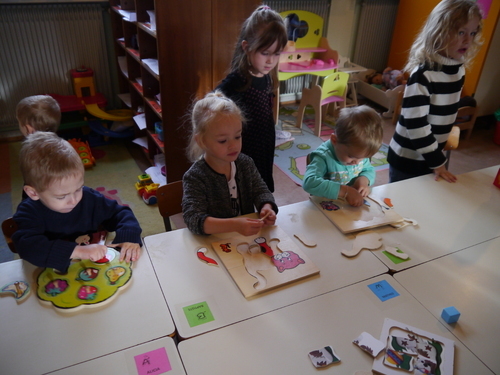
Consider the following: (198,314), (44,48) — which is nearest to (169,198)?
(198,314)

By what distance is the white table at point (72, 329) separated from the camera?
33.3 inches

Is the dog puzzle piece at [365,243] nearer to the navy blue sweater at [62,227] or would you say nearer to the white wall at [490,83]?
the navy blue sweater at [62,227]

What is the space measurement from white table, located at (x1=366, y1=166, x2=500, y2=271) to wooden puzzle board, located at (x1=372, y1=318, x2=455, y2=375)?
0.79 feet

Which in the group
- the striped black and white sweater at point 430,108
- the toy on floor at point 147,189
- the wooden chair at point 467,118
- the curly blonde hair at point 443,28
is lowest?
the toy on floor at point 147,189

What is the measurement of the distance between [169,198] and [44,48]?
8.07 ft

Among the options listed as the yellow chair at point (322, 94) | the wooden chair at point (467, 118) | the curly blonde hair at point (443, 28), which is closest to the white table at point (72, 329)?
the curly blonde hair at point (443, 28)

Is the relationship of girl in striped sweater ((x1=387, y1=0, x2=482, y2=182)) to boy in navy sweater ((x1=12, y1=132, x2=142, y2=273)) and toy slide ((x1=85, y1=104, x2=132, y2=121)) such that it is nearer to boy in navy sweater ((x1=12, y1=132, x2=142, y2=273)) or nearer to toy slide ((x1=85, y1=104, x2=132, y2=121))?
boy in navy sweater ((x1=12, y1=132, x2=142, y2=273))

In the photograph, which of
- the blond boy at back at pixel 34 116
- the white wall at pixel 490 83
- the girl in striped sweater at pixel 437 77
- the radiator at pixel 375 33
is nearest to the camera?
the girl in striped sweater at pixel 437 77

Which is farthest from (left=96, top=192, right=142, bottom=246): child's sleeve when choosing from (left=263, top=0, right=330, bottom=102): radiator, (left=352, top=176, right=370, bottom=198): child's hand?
(left=263, top=0, right=330, bottom=102): radiator

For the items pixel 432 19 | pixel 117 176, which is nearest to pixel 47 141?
pixel 432 19

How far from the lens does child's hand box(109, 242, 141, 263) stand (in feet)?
3.73

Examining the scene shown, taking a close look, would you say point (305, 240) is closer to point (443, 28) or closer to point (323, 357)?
point (323, 357)

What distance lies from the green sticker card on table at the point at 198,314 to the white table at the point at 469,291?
1.88ft

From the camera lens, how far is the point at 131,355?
86 cm
